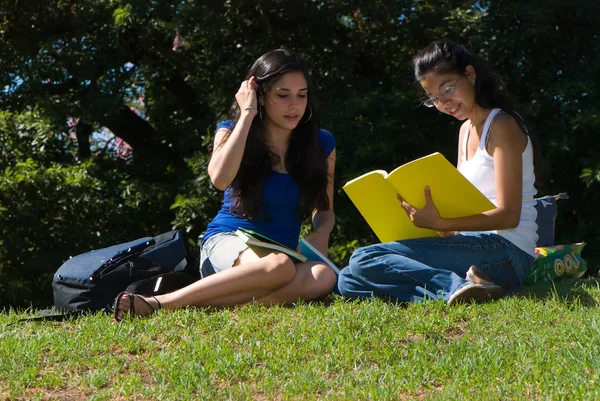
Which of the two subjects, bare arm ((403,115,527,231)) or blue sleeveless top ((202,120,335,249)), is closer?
bare arm ((403,115,527,231))

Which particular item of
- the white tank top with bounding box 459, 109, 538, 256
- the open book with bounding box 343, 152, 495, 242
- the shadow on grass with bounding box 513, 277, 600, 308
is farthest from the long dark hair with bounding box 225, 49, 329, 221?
the shadow on grass with bounding box 513, 277, 600, 308

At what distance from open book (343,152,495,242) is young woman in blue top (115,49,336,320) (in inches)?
17.6

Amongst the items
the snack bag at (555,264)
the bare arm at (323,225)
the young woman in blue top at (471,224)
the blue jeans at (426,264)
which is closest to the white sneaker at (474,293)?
the young woman in blue top at (471,224)

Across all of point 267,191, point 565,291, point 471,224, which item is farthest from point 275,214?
point 565,291

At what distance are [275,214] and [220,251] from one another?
0.37m

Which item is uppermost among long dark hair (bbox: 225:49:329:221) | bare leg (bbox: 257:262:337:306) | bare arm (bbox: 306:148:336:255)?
long dark hair (bbox: 225:49:329:221)

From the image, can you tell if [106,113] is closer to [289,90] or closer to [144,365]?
[289,90]

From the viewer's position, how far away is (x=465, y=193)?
168 inches

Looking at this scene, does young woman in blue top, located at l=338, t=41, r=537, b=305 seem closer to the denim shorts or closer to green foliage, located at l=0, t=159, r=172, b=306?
the denim shorts

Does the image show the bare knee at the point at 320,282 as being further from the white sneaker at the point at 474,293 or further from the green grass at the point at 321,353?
the white sneaker at the point at 474,293

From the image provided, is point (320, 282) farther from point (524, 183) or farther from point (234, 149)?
point (524, 183)

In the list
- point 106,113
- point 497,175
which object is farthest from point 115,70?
point 497,175

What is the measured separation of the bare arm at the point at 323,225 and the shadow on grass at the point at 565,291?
114 centimetres

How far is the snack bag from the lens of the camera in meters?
4.90
